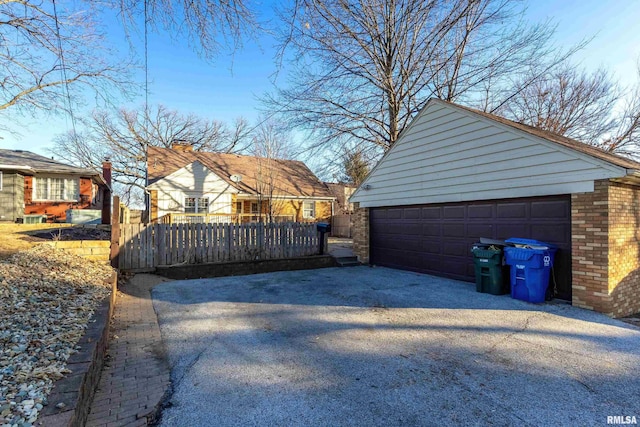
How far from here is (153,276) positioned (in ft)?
28.4

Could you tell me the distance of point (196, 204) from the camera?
17625mm

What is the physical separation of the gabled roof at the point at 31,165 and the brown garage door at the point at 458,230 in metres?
15.8

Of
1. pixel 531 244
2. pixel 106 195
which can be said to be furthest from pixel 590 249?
pixel 106 195

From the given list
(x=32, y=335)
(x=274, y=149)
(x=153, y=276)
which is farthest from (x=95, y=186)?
(x=32, y=335)

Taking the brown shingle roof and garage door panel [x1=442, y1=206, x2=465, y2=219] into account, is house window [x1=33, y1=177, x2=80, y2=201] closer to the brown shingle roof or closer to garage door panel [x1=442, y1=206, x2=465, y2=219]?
garage door panel [x1=442, y1=206, x2=465, y2=219]

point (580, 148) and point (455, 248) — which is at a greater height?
point (580, 148)

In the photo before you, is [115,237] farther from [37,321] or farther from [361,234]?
[361,234]

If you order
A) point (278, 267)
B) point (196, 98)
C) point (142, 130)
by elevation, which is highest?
point (142, 130)

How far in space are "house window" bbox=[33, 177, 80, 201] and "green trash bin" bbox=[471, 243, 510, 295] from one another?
64.5 feet

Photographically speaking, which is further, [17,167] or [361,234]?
[17,167]

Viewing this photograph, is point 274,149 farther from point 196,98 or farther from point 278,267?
point 278,267

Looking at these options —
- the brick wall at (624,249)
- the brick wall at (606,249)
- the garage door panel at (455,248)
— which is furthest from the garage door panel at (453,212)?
the brick wall at (624,249)

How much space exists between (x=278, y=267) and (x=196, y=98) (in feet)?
19.6

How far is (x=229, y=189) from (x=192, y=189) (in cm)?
192
